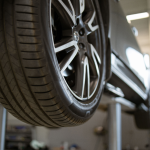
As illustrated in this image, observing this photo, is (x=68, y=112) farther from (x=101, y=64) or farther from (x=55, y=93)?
(x=101, y=64)

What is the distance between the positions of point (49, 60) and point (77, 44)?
0.83 feet

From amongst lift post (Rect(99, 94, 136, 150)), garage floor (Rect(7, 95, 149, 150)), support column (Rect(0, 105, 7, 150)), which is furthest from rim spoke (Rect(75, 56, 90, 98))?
garage floor (Rect(7, 95, 149, 150))

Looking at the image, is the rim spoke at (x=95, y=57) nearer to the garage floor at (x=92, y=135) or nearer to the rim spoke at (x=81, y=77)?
the rim spoke at (x=81, y=77)

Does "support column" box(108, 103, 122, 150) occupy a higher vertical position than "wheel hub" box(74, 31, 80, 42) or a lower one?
lower

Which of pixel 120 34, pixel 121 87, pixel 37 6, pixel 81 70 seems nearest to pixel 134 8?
pixel 120 34

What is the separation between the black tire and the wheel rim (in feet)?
0.30

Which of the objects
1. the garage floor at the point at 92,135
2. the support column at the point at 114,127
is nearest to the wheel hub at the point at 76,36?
the support column at the point at 114,127

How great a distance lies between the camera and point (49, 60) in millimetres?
604

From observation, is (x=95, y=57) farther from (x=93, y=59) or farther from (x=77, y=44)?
(x=77, y=44)

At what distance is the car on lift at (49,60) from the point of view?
58cm

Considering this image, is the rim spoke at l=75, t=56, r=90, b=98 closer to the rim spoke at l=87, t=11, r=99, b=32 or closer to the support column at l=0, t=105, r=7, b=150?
the rim spoke at l=87, t=11, r=99, b=32

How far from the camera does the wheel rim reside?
0.75m

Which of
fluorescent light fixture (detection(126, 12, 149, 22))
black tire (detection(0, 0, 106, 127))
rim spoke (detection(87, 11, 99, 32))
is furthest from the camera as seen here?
fluorescent light fixture (detection(126, 12, 149, 22))

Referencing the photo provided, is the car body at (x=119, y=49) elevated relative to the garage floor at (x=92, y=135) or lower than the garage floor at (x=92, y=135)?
elevated
